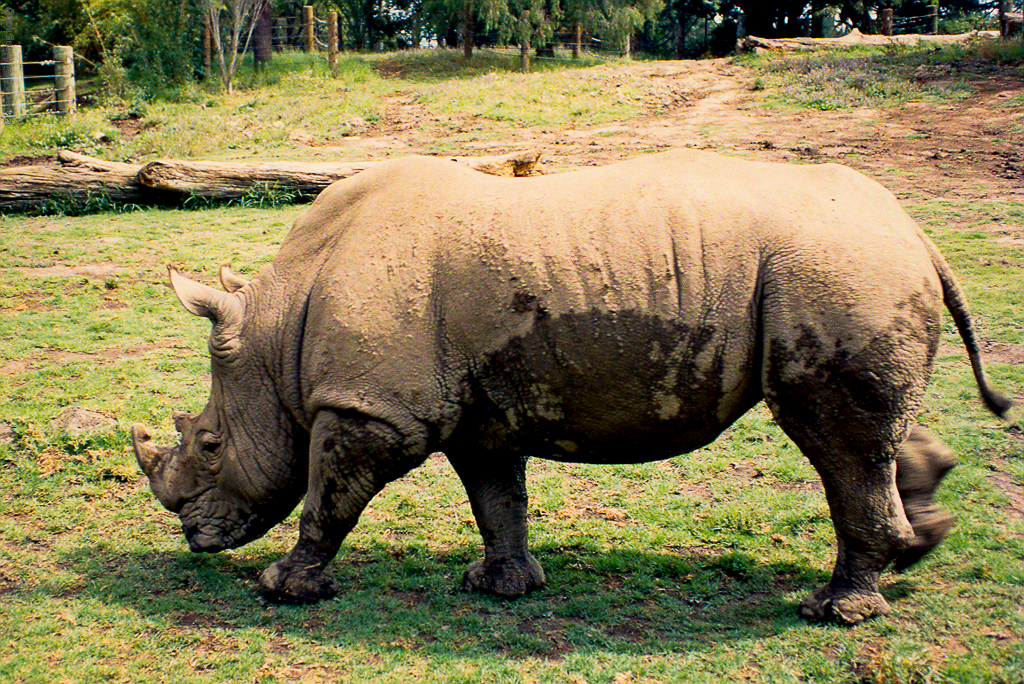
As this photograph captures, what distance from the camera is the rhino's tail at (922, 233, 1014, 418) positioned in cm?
407

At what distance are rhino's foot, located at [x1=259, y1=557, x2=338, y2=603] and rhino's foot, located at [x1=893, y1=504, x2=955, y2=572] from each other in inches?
107

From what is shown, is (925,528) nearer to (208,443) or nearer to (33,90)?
(208,443)

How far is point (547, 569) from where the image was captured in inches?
193

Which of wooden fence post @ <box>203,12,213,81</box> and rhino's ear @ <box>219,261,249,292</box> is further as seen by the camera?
wooden fence post @ <box>203,12,213,81</box>

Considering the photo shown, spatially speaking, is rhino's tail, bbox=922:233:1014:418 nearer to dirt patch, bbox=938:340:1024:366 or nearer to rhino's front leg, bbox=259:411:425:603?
rhino's front leg, bbox=259:411:425:603

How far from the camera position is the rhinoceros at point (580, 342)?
384 cm

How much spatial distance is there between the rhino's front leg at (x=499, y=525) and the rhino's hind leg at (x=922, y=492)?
178cm

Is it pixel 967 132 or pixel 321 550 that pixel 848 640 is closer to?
pixel 321 550

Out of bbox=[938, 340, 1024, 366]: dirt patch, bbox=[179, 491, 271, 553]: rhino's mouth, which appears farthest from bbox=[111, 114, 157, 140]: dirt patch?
bbox=[938, 340, 1024, 366]: dirt patch

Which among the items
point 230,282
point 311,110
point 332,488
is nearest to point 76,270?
point 230,282

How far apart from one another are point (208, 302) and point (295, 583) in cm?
141

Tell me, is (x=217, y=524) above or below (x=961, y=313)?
below

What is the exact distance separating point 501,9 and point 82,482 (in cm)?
2376

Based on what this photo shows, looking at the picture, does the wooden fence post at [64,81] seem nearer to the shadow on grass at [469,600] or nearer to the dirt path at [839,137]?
the dirt path at [839,137]
